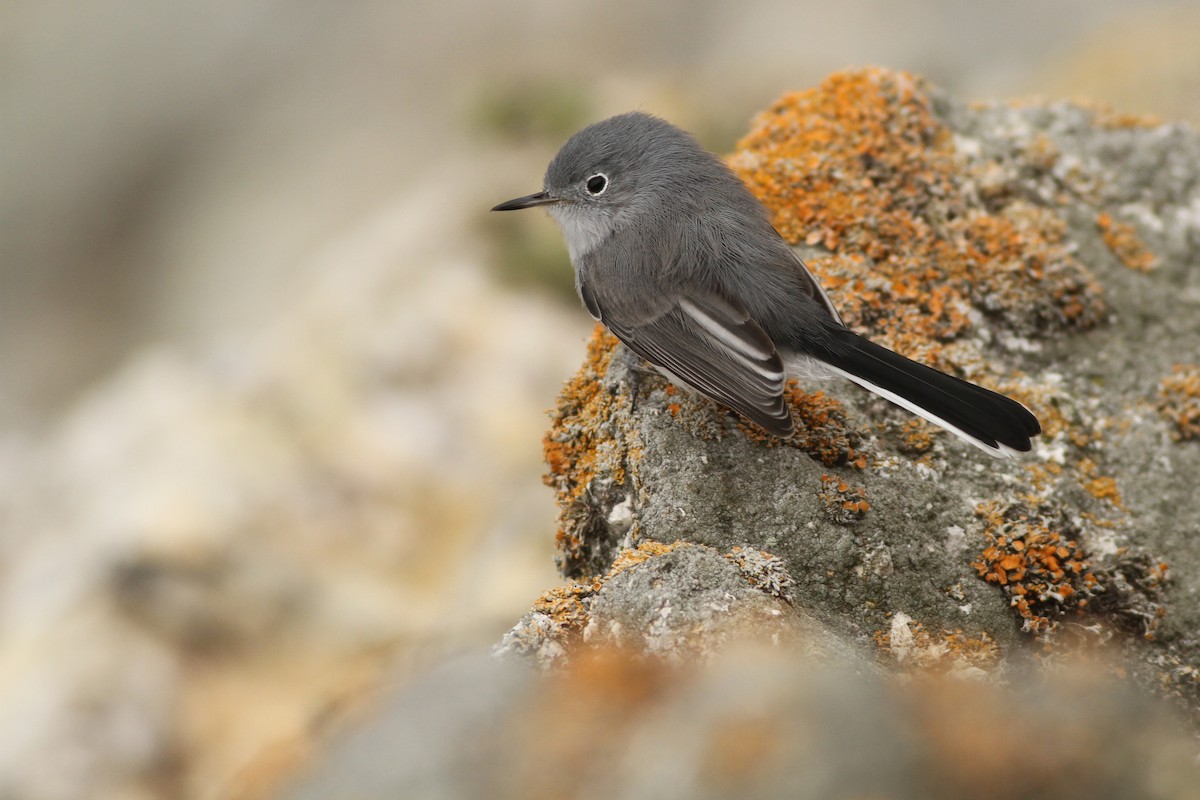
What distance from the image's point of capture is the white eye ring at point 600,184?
17.3 ft

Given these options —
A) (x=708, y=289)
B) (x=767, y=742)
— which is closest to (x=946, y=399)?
(x=708, y=289)

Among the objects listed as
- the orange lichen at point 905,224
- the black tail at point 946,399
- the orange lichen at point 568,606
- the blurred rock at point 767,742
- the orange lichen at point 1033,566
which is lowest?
the blurred rock at point 767,742

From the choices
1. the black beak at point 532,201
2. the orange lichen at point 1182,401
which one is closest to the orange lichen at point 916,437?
the orange lichen at point 1182,401

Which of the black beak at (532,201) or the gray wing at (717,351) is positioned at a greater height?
the black beak at (532,201)

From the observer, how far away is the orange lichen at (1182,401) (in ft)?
15.0

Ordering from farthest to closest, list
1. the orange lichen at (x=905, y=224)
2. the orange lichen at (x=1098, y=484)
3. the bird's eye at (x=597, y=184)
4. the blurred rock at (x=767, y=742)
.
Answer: the bird's eye at (x=597, y=184) → the orange lichen at (x=905, y=224) → the orange lichen at (x=1098, y=484) → the blurred rock at (x=767, y=742)

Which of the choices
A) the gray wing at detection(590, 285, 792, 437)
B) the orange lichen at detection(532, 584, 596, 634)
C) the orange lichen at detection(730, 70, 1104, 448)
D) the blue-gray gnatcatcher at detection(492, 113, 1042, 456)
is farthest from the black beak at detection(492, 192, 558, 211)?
the orange lichen at detection(532, 584, 596, 634)

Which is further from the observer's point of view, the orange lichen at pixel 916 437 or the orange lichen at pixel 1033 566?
the orange lichen at pixel 916 437

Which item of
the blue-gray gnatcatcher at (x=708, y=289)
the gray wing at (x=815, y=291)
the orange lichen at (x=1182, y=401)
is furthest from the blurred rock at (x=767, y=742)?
the orange lichen at (x=1182, y=401)

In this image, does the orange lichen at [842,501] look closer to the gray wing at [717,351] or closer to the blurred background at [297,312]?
the gray wing at [717,351]

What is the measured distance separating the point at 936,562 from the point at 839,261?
5.84 ft

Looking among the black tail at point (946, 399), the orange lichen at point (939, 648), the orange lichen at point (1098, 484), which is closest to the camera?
the orange lichen at point (939, 648)

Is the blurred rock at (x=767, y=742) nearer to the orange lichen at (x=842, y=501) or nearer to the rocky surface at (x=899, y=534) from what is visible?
the rocky surface at (x=899, y=534)

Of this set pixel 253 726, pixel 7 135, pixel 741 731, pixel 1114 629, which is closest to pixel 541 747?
pixel 741 731
